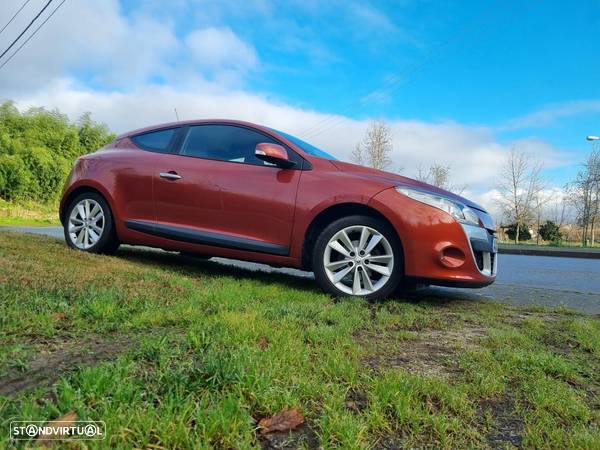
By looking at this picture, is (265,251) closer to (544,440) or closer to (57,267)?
(57,267)

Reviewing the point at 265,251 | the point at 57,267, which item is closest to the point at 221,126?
the point at 265,251

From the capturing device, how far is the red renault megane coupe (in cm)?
373

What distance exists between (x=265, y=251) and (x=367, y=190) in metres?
1.10

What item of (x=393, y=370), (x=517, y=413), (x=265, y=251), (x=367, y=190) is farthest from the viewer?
(x=265, y=251)

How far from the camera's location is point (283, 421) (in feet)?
5.04

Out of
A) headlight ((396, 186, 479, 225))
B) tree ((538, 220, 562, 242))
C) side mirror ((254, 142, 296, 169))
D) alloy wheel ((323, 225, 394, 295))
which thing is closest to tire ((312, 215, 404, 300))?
alloy wheel ((323, 225, 394, 295))

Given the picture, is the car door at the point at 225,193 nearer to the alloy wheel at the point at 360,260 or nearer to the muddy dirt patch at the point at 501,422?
the alloy wheel at the point at 360,260

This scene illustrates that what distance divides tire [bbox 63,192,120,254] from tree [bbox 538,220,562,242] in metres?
38.5

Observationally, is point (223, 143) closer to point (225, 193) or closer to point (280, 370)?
point (225, 193)

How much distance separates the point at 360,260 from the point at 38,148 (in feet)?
99.3

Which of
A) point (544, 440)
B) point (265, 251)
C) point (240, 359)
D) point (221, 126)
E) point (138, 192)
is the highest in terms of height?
point (221, 126)

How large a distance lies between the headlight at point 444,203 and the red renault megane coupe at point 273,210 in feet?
0.03

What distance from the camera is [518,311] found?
382 centimetres

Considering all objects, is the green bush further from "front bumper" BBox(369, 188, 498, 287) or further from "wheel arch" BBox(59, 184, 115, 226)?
"front bumper" BBox(369, 188, 498, 287)
